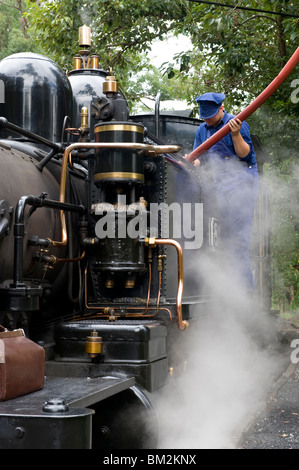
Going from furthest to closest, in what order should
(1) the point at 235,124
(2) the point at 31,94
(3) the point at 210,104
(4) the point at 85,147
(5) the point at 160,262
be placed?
1. (3) the point at 210,104
2. (1) the point at 235,124
3. (2) the point at 31,94
4. (5) the point at 160,262
5. (4) the point at 85,147

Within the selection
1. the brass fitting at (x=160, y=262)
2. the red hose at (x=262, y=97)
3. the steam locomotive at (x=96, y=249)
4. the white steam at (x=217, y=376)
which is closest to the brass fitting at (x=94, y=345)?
the steam locomotive at (x=96, y=249)

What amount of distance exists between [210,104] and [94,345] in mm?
2518

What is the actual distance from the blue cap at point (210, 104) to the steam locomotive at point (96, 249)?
856mm

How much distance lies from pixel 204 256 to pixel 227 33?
5720mm

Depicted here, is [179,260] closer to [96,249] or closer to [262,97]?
[96,249]

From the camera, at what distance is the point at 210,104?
492 cm

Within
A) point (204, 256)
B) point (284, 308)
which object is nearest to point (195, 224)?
point (204, 256)

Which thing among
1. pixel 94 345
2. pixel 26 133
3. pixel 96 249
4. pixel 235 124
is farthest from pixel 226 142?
pixel 94 345

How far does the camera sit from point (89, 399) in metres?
2.46

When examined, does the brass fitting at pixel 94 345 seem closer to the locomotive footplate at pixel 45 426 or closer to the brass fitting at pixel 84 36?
the locomotive footplate at pixel 45 426

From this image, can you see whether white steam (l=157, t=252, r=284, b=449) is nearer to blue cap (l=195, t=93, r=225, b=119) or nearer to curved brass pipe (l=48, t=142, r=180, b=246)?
curved brass pipe (l=48, t=142, r=180, b=246)

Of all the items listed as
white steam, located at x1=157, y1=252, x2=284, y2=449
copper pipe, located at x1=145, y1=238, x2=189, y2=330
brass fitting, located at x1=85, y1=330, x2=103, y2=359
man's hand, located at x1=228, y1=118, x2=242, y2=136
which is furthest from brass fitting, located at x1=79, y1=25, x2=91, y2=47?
brass fitting, located at x1=85, y1=330, x2=103, y2=359

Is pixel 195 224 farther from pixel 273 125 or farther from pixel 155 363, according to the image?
pixel 273 125

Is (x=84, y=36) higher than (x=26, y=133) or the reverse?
higher
